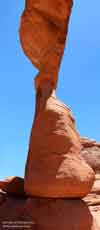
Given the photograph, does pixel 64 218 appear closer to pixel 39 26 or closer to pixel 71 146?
pixel 71 146

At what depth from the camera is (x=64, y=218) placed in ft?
21.9

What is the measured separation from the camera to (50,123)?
7.47m

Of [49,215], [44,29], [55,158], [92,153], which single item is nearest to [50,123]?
[55,158]

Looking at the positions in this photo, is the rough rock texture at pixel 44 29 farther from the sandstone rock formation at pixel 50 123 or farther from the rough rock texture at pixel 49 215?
the rough rock texture at pixel 49 215

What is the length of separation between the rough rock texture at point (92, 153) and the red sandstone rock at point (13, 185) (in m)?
5.77

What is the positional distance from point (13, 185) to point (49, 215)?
1.79 metres

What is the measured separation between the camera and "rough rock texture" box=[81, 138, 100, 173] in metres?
13.9

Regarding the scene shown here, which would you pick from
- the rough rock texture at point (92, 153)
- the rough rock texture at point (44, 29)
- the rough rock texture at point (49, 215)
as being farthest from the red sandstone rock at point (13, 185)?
the rough rock texture at point (92, 153)

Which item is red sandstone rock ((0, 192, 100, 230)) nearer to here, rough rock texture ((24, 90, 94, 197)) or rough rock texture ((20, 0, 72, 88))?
rough rock texture ((24, 90, 94, 197))

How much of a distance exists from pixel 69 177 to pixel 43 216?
0.84 meters

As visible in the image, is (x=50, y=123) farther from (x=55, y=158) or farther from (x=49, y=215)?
(x=49, y=215)

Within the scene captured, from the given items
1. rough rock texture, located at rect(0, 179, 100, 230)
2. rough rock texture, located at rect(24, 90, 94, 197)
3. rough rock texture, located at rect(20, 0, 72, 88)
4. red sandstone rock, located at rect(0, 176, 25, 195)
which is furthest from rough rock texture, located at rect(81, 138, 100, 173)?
rough rock texture, located at rect(0, 179, 100, 230)

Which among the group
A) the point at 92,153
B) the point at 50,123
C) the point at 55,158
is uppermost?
the point at 92,153

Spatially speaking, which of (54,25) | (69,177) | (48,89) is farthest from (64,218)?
(54,25)
